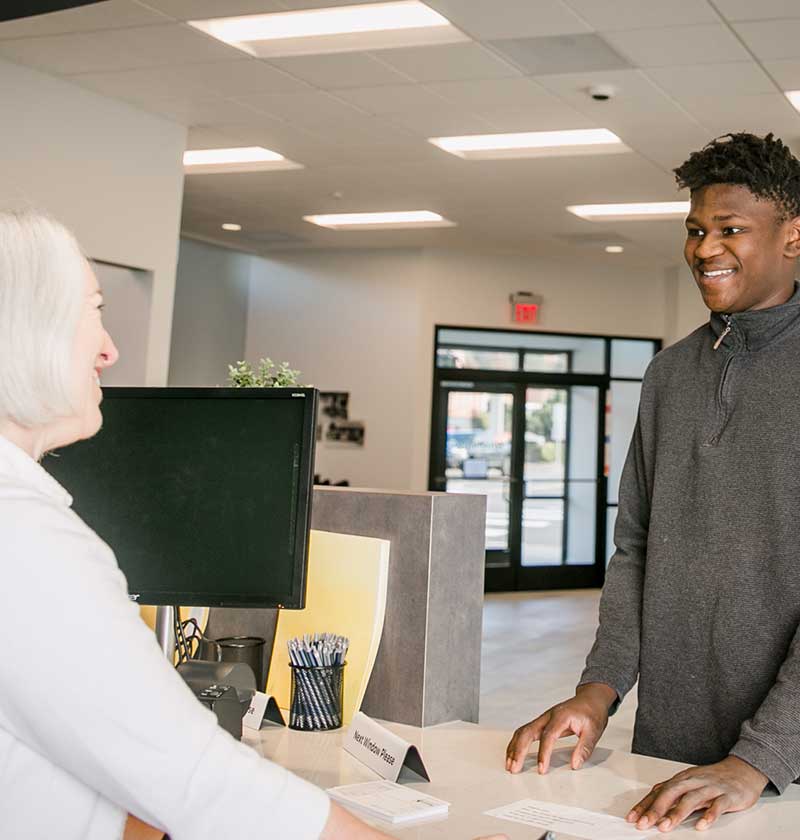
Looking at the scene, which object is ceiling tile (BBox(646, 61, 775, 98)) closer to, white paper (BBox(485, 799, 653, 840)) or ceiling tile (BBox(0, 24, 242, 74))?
ceiling tile (BBox(0, 24, 242, 74))

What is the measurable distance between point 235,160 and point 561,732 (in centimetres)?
720

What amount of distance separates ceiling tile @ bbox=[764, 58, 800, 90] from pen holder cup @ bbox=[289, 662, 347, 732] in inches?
182

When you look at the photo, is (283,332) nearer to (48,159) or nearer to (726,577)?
(48,159)

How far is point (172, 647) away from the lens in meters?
2.04

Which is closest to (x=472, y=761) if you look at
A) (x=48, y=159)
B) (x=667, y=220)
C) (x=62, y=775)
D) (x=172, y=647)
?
(x=172, y=647)

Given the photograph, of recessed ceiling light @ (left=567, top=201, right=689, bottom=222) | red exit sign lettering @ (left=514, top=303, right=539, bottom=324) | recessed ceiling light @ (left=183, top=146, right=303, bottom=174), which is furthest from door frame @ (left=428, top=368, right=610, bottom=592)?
recessed ceiling light @ (left=183, top=146, right=303, bottom=174)

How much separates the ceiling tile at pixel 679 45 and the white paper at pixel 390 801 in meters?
4.41

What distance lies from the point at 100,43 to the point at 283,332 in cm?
668

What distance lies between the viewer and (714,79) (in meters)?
5.81

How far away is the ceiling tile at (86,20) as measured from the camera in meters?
5.27

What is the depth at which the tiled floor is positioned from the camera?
640 centimetres

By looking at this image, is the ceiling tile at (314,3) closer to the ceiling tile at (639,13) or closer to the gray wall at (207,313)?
the ceiling tile at (639,13)

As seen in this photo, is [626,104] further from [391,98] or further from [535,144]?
[391,98]

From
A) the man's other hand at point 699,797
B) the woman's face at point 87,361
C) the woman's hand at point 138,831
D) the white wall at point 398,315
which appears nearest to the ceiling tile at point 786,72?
the man's other hand at point 699,797
